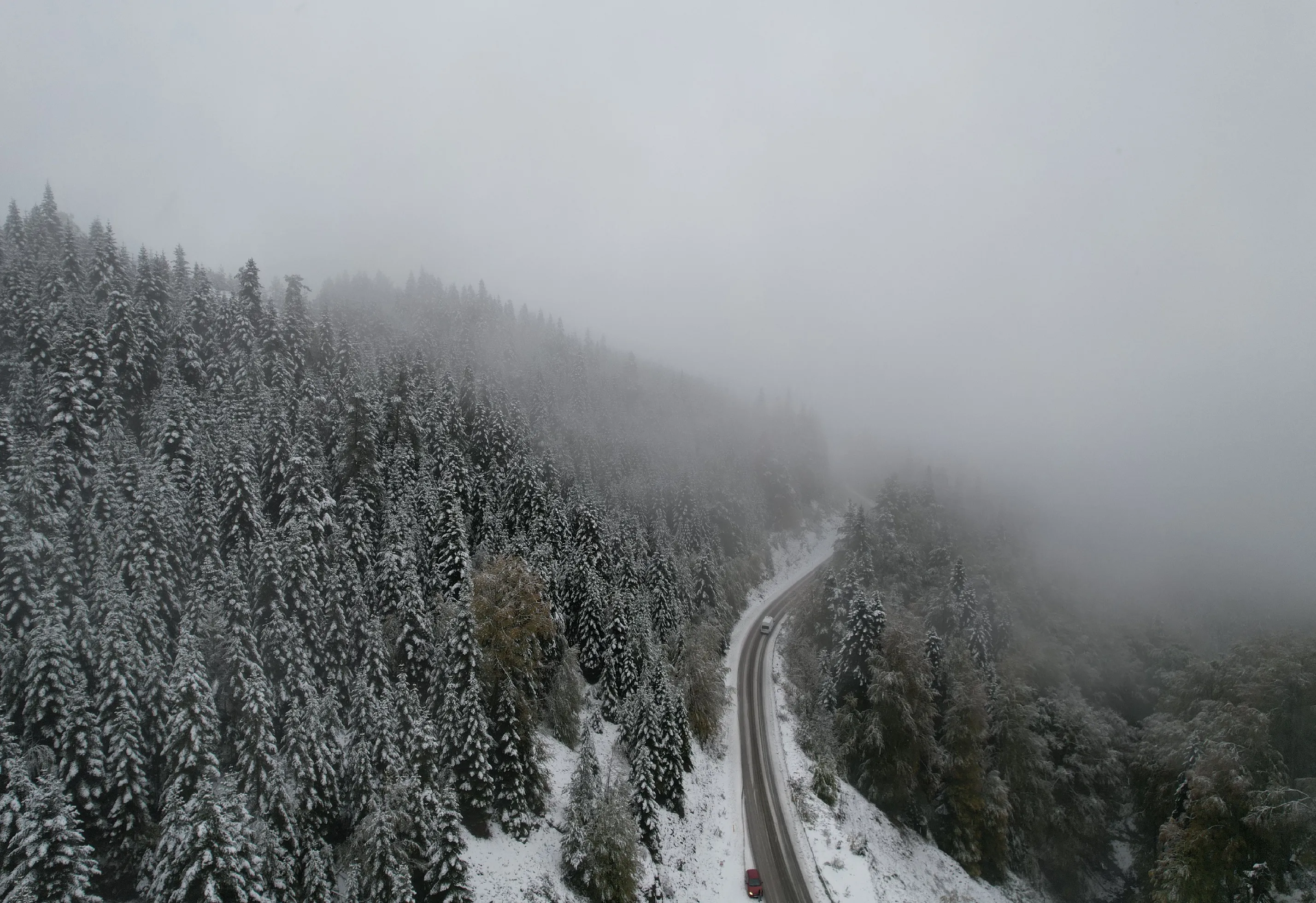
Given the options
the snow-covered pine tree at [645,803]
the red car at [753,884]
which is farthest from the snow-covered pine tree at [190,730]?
the red car at [753,884]

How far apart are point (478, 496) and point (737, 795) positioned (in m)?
39.8

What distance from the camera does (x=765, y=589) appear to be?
99062mm

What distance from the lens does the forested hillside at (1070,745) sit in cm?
3291

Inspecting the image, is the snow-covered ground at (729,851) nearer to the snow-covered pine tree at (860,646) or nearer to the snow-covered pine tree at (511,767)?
the snow-covered pine tree at (511,767)

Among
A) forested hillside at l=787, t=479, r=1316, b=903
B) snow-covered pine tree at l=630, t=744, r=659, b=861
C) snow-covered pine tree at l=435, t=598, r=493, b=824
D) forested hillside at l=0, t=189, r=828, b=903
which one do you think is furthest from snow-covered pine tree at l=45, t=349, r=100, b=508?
forested hillside at l=787, t=479, r=1316, b=903

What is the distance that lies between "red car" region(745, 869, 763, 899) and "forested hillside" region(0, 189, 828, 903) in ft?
21.1

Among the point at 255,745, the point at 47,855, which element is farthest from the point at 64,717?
the point at 47,855

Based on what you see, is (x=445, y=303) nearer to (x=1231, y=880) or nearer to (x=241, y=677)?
(x=241, y=677)

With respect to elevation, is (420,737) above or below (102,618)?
below

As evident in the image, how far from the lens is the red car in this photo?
35344mm

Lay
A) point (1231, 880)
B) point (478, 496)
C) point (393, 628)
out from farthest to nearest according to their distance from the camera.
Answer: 1. point (478, 496)
2. point (393, 628)
3. point (1231, 880)

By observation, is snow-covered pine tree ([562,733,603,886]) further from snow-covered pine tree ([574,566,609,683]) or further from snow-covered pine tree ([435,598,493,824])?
snow-covered pine tree ([574,566,609,683])

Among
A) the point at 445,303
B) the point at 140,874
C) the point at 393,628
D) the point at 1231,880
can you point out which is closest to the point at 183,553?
the point at 393,628

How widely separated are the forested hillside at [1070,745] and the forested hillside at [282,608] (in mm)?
15559
